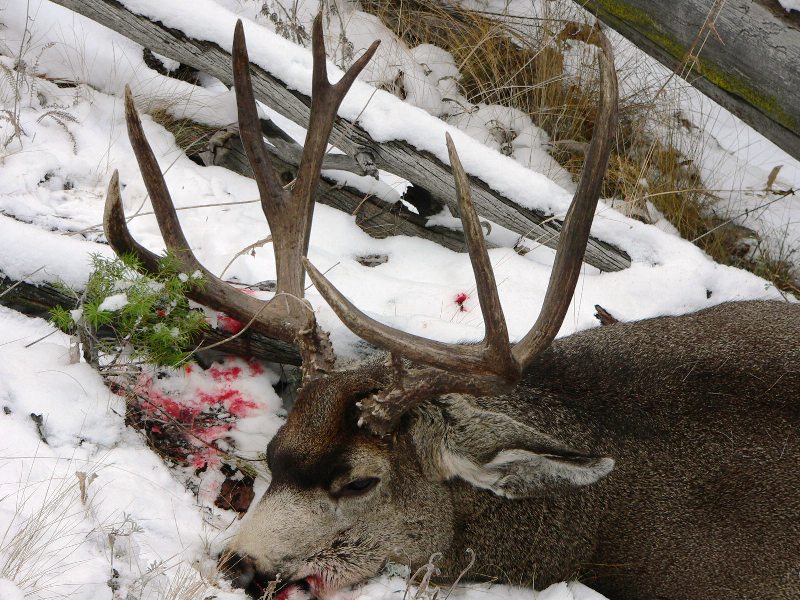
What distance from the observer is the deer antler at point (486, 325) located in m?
3.07

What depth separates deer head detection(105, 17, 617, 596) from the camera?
3.33 meters

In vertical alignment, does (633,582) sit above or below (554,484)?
below

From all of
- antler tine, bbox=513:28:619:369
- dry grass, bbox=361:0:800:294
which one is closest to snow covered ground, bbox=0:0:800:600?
dry grass, bbox=361:0:800:294

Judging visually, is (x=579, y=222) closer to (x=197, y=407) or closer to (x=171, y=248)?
(x=171, y=248)

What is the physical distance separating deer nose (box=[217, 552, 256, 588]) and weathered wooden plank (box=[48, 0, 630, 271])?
8.07ft

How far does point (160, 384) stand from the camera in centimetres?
415

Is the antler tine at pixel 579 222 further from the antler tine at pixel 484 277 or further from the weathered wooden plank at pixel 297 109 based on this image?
the weathered wooden plank at pixel 297 109

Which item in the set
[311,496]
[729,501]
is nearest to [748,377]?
[729,501]

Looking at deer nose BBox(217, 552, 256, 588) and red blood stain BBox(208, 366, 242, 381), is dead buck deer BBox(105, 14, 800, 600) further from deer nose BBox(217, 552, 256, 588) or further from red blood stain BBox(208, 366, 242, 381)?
red blood stain BBox(208, 366, 242, 381)

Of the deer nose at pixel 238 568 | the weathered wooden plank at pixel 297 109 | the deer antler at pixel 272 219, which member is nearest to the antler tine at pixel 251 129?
the deer antler at pixel 272 219

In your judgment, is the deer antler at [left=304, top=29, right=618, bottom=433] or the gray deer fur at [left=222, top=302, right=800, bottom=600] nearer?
the deer antler at [left=304, top=29, right=618, bottom=433]

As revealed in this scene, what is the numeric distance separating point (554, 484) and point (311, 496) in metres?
0.94

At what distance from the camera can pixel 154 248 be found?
15.6 ft

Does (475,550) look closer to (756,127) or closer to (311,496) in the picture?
(311,496)
